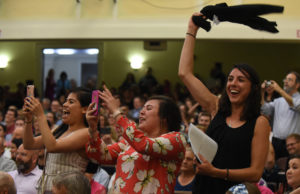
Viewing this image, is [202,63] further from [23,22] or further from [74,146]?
[74,146]

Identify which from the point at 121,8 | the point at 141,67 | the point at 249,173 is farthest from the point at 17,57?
the point at 249,173

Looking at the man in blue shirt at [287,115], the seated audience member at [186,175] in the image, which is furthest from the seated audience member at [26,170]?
the man in blue shirt at [287,115]

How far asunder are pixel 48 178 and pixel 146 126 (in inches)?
31.4

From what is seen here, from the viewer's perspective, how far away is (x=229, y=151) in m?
2.93

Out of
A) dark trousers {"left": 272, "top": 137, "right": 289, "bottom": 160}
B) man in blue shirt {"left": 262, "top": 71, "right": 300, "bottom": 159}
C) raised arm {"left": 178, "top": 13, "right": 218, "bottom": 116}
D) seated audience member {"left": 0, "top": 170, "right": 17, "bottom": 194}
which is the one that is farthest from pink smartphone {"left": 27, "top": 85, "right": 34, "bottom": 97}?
dark trousers {"left": 272, "top": 137, "right": 289, "bottom": 160}

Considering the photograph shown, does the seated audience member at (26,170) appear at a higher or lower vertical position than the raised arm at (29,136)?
lower

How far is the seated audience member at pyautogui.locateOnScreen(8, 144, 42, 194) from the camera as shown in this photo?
5031 millimetres

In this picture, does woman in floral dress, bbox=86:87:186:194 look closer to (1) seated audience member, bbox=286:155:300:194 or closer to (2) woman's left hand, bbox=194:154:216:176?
(2) woman's left hand, bbox=194:154:216:176

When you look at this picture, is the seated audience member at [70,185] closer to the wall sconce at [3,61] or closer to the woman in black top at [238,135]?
the woman in black top at [238,135]

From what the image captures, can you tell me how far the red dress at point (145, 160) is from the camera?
120 inches

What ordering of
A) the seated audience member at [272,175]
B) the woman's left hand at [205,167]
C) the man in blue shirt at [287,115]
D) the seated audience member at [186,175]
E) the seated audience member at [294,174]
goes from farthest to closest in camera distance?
the man in blue shirt at [287,115], the seated audience member at [272,175], the seated audience member at [186,175], the seated audience member at [294,174], the woman's left hand at [205,167]

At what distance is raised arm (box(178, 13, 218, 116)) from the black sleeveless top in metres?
0.25

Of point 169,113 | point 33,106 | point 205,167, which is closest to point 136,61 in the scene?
point 33,106

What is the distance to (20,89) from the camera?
44.4 ft
